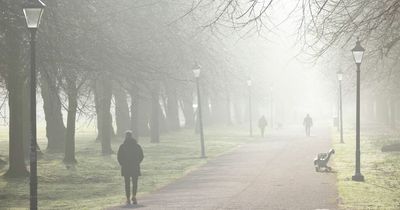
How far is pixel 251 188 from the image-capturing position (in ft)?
62.2

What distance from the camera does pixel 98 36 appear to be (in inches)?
865

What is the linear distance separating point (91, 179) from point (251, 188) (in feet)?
20.4

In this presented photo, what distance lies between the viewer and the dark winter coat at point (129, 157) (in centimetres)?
1636

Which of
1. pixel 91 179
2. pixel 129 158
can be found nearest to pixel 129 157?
pixel 129 158

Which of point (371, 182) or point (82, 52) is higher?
point (82, 52)

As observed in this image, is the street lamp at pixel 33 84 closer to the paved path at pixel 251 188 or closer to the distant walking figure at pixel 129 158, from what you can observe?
the paved path at pixel 251 188

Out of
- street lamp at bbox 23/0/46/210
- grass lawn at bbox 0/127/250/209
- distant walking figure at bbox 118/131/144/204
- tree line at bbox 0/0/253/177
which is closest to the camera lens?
street lamp at bbox 23/0/46/210

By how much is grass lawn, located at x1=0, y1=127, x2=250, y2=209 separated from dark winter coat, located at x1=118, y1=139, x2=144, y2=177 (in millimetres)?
949

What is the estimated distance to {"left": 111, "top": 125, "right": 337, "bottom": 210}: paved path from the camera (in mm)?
15734

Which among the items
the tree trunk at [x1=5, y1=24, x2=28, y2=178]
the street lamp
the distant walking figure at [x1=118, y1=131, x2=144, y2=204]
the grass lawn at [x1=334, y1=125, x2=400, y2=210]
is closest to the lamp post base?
the grass lawn at [x1=334, y1=125, x2=400, y2=210]

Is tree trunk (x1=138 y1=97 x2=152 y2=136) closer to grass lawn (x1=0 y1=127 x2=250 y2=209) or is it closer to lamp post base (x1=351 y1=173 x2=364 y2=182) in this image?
grass lawn (x1=0 y1=127 x2=250 y2=209)

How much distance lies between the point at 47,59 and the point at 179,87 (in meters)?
25.1

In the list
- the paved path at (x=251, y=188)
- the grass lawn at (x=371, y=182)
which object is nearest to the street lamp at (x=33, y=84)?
the paved path at (x=251, y=188)

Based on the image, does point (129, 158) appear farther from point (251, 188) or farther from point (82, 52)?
point (82, 52)
